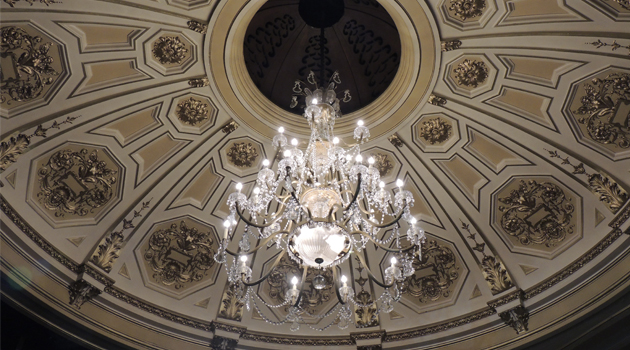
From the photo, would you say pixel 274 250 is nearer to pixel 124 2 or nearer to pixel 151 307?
pixel 151 307

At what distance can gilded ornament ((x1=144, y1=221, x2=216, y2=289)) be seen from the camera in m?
9.45

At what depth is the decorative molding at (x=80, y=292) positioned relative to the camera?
7.97 m

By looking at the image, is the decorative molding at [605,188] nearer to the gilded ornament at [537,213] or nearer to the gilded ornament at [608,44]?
the gilded ornament at [537,213]

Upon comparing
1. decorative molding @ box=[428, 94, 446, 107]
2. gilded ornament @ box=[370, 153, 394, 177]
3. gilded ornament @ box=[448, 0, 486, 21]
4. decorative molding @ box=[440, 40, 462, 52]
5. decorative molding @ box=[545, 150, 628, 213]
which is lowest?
decorative molding @ box=[545, 150, 628, 213]

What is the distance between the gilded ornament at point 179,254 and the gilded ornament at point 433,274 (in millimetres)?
3667

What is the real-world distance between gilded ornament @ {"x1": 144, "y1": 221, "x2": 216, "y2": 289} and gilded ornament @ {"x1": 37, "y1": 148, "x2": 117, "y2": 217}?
1185mm

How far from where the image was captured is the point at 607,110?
7.96 m

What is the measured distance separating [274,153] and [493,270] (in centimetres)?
425

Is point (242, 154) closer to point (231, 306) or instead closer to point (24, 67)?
point (231, 306)

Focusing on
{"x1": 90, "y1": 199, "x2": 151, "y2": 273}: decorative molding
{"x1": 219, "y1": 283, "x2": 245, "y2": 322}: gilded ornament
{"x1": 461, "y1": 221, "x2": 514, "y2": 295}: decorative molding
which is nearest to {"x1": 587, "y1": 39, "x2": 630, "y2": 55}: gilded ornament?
{"x1": 461, "y1": 221, "x2": 514, "y2": 295}: decorative molding

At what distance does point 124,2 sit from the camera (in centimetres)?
738

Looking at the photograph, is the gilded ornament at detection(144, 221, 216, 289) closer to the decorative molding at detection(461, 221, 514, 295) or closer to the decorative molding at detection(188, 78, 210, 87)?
the decorative molding at detection(188, 78, 210, 87)

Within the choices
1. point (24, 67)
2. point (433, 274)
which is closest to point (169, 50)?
point (24, 67)

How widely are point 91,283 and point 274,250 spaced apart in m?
3.29
